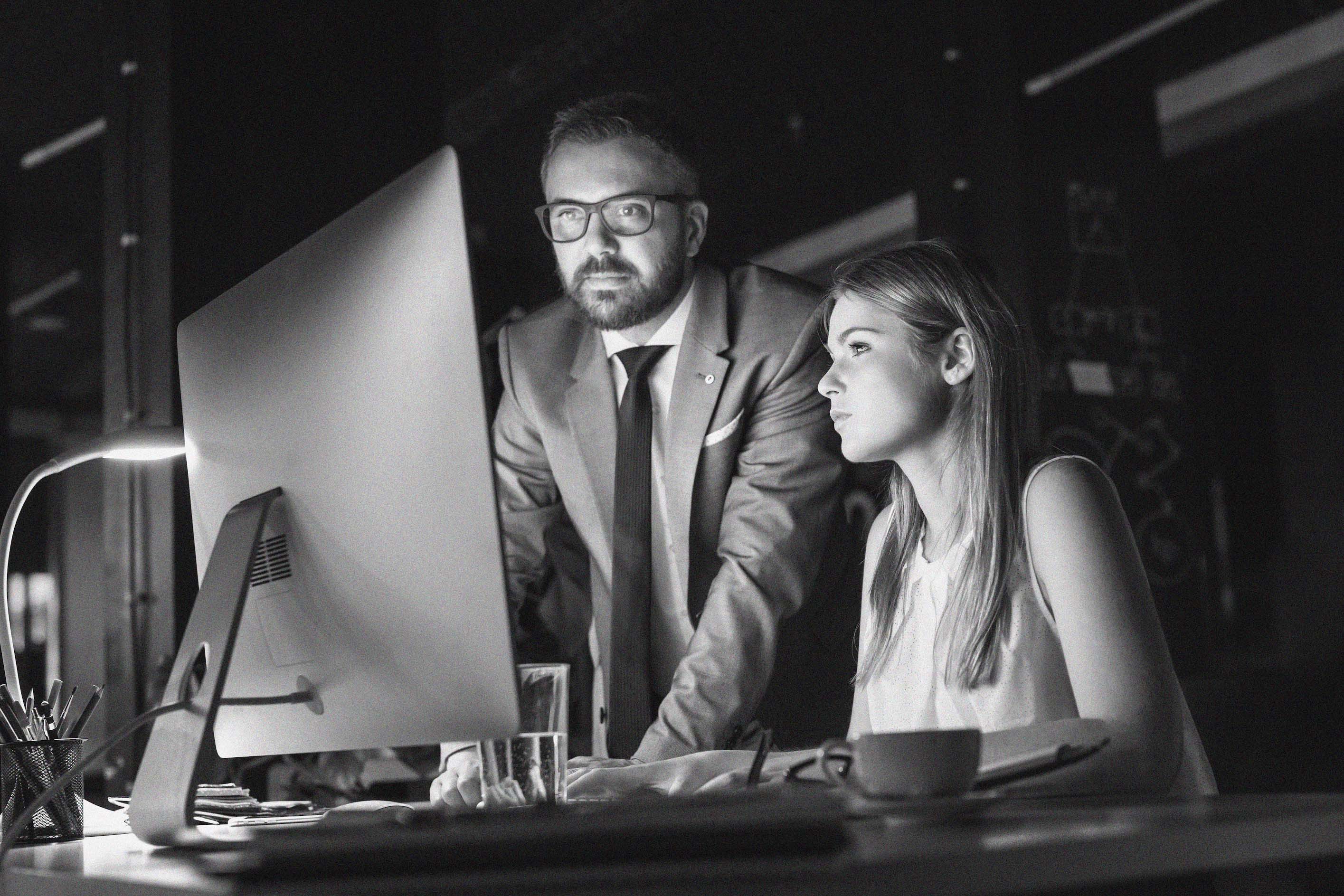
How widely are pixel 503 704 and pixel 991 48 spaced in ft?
11.0

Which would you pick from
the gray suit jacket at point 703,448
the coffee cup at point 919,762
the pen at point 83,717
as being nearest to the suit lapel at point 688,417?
the gray suit jacket at point 703,448

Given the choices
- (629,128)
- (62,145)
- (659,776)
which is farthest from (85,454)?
(62,145)

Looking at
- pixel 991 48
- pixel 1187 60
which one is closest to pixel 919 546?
pixel 991 48

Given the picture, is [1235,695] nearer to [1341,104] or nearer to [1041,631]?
[1041,631]

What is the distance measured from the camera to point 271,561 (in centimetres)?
115

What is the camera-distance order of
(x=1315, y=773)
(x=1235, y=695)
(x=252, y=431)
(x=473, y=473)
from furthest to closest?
(x=1315, y=773) → (x=1235, y=695) → (x=252, y=431) → (x=473, y=473)

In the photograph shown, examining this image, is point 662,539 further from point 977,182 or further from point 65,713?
point 977,182

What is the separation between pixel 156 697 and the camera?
107 inches

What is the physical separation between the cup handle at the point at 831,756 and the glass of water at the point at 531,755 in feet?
0.83

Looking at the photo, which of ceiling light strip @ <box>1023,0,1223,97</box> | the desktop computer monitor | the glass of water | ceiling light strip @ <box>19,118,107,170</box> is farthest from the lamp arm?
ceiling light strip @ <box>19,118,107,170</box>

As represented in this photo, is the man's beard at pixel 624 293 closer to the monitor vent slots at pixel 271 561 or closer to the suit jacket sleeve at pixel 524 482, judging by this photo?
the suit jacket sleeve at pixel 524 482

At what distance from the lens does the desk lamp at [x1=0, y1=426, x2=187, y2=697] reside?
56.8 inches

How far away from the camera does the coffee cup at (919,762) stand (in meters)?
0.91

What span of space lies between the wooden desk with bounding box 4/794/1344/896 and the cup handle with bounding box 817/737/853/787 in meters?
0.09
